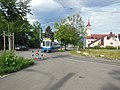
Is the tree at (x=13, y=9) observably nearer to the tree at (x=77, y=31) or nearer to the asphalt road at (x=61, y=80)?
the asphalt road at (x=61, y=80)

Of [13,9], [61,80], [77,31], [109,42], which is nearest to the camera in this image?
[61,80]

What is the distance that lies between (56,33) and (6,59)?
154 ft

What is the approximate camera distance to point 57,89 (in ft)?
27.6

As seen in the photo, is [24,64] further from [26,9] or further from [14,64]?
[26,9]

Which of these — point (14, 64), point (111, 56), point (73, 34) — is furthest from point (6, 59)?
point (73, 34)

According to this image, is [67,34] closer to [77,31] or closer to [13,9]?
[77,31]

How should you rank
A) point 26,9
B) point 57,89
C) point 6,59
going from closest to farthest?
point 57,89 → point 6,59 → point 26,9

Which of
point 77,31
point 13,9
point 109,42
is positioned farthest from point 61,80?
point 109,42

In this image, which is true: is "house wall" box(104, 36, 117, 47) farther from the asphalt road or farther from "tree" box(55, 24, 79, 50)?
the asphalt road

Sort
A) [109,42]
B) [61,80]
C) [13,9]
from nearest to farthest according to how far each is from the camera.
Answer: [61,80] → [13,9] → [109,42]

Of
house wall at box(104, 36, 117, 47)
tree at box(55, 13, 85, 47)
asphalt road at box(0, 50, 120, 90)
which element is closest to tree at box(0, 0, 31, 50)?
asphalt road at box(0, 50, 120, 90)

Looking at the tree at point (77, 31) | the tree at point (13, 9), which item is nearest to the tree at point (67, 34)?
the tree at point (77, 31)

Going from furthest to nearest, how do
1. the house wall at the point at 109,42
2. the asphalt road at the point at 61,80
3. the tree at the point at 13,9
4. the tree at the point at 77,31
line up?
the house wall at the point at 109,42 → the tree at the point at 77,31 → the tree at the point at 13,9 → the asphalt road at the point at 61,80

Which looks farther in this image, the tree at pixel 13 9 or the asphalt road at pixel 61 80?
the tree at pixel 13 9
